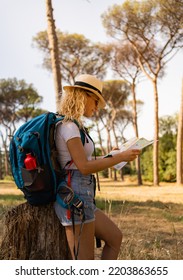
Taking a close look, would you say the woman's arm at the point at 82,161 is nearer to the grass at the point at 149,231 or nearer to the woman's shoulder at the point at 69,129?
the woman's shoulder at the point at 69,129

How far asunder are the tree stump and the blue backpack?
0.37 metres

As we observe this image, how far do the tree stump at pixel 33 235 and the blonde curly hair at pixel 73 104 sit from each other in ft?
2.04

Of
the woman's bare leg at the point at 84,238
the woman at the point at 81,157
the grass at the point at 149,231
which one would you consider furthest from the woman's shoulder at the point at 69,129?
the grass at the point at 149,231

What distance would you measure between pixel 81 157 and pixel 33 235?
806mm

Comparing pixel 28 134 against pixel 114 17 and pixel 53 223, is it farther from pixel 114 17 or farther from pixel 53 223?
pixel 114 17

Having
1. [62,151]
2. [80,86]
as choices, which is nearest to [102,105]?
[80,86]

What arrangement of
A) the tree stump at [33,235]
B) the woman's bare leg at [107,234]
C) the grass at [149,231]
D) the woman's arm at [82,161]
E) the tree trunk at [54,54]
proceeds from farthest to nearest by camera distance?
the tree trunk at [54,54] → the grass at [149,231] → the tree stump at [33,235] → the woman's bare leg at [107,234] → the woman's arm at [82,161]

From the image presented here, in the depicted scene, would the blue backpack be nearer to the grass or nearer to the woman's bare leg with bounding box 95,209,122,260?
the woman's bare leg with bounding box 95,209,122,260

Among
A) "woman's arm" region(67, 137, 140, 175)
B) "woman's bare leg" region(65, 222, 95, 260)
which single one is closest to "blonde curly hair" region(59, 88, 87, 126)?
"woman's arm" region(67, 137, 140, 175)

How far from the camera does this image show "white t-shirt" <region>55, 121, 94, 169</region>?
2.00 metres

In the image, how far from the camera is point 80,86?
2.12 meters

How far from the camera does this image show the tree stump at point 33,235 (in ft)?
7.98
